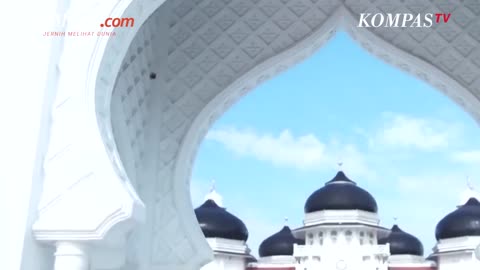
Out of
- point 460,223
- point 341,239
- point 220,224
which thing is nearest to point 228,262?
point 220,224

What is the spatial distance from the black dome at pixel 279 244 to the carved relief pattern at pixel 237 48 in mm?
11986

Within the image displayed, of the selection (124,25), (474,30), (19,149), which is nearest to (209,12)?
(124,25)

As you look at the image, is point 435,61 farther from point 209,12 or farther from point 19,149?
point 19,149

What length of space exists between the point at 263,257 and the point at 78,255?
1410cm

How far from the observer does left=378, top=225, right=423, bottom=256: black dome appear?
15.5 metres

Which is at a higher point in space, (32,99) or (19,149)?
(32,99)

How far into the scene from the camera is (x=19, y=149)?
213cm

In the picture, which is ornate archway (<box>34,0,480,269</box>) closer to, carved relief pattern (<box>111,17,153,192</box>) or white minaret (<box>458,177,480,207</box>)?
carved relief pattern (<box>111,17,153,192</box>)

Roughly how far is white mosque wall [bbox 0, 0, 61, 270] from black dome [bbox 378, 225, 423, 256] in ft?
46.8

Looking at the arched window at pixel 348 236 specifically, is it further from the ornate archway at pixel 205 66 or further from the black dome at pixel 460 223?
the ornate archway at pixel 205 66

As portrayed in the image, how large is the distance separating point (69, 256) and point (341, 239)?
39.7 ft

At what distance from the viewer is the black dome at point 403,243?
15.5 metres

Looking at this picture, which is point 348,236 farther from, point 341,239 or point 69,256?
point 69,256

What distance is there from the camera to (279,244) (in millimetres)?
15578
